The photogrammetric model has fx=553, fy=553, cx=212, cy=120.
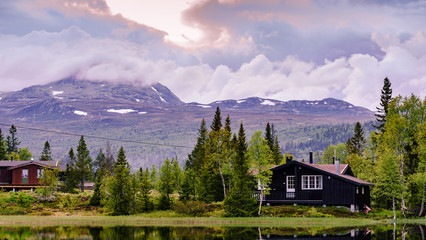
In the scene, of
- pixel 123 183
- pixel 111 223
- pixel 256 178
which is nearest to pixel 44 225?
pixel 111 223

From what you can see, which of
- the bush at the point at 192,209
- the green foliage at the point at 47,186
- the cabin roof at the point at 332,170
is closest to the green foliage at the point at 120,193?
the bush at the point at 192,209

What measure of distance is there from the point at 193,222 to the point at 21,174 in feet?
152

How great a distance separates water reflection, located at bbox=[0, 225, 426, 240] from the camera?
1633 inches

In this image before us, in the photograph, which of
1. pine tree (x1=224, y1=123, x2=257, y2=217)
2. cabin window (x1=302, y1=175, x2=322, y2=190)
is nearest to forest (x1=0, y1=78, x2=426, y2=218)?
pine tree (x1=224, y1=123, x2=257, y2=217)

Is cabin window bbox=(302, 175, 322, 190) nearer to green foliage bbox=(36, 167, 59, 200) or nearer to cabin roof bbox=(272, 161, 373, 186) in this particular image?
cabin roof bbox=(272, 161, 373, 186)

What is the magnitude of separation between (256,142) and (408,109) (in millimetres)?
21073

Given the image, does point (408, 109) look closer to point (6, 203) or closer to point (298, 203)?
point (298, 203)

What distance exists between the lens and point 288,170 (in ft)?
224

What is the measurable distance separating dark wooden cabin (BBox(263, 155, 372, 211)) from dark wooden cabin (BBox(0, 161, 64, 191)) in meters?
41.8

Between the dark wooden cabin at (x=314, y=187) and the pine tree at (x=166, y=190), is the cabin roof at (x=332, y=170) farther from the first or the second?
the pine tree at (x=166, y=190)

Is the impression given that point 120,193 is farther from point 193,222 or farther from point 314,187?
point 314,187

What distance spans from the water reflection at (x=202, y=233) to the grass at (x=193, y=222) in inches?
192

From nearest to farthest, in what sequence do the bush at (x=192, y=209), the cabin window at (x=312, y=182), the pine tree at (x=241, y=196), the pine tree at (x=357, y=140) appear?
the pine tree at (x=241, y=196)
the bush at (x=192, y=209)
the cabin window at (x=312, y=182)
the pine tree at (x=357, y=140)

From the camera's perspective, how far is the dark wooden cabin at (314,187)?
6538cm
